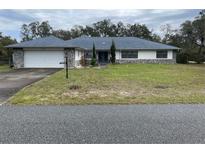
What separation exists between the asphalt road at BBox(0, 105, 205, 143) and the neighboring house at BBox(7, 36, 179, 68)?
21194 millimetres

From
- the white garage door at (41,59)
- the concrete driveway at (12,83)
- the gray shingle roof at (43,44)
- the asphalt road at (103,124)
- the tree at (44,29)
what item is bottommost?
the asphalt road at (103,124)

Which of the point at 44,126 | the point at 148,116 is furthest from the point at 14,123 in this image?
the point at 148,116

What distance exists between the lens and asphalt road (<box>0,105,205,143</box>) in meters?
4.86

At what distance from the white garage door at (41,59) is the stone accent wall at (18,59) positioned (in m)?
0.30

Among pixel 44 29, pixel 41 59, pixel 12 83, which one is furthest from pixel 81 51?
pixel 44 29

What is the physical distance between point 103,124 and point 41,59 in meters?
23.6

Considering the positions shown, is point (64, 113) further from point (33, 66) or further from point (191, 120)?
point (33, 66)

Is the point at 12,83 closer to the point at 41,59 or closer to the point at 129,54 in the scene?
the point at 41,59

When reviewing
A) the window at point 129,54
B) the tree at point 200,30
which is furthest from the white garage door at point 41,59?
the tree at point 200,30

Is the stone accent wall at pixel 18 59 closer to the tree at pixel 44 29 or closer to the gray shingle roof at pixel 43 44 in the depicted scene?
the gray shingle roof at pixel 43 44

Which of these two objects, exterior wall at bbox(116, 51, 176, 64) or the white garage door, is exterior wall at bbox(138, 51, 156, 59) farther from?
the white garage door

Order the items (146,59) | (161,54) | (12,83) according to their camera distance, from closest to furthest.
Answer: (12,83) → (146,59) → (161,54)

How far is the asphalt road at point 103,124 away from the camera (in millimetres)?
4863

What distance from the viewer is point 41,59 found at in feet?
93.2
